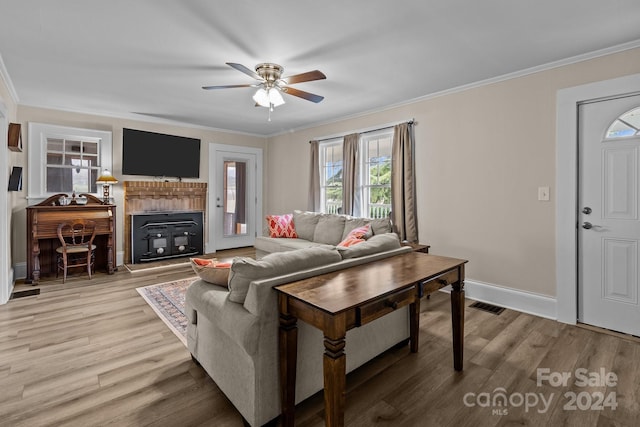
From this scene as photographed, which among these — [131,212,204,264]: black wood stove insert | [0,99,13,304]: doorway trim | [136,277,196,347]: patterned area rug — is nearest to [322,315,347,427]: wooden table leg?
[136,277,196,347]: patterned area rug

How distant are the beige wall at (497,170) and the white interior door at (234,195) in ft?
11.4

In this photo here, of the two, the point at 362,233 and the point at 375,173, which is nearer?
the point at 362,233

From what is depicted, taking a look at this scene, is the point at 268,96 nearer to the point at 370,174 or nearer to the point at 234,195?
the point at 370,174

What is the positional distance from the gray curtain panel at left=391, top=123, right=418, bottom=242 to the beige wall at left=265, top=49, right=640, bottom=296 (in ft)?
0.31

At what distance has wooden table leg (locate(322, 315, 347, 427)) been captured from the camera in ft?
4.36

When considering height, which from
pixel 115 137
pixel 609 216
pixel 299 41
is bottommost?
pixel 609 216

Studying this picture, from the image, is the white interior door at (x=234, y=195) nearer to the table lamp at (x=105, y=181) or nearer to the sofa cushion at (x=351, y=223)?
the table lamp at (x=105, y=181)

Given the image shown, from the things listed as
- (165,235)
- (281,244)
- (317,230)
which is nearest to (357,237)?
(317,230)

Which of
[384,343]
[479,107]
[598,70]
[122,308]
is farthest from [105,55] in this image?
[598,70]

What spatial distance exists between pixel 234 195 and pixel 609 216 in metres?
5.85

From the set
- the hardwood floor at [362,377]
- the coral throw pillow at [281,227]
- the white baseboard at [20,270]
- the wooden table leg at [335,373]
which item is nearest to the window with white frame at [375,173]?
the coral throw pillow at [281,227]

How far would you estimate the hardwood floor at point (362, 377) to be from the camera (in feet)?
5.75

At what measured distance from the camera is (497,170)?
3441 mm

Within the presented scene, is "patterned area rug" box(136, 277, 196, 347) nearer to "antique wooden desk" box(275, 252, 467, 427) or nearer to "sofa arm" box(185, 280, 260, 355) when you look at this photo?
"sofa arm" box(185, 280, 260, 355)
